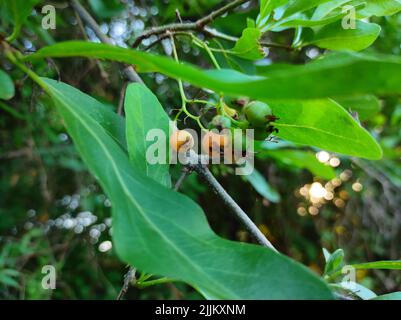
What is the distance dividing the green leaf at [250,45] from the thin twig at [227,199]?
0.27 meters

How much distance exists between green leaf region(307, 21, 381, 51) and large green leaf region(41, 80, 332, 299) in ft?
2.02

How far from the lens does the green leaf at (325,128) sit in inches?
33.3

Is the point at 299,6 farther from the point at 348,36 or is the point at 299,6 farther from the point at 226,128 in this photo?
the point at 226,128

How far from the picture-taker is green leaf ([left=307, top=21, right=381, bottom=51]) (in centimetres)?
107

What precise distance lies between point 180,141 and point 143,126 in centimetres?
7

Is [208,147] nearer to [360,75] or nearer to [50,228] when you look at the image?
[360,75]

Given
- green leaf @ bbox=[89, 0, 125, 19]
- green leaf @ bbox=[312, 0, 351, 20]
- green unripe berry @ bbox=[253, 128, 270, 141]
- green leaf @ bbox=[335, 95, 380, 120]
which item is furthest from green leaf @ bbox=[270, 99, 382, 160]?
green leaf @ bbox=[89, 0, 125, 19]

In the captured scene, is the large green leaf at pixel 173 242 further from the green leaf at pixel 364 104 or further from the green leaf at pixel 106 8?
the green leaf at pixel 106 8

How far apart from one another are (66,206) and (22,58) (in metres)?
1.81

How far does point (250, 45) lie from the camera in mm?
A: 1005

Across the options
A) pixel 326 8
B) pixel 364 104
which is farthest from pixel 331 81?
pixel 364 104

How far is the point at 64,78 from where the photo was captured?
1.88 meters

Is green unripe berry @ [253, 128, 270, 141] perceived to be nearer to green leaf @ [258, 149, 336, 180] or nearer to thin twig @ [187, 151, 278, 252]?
thin twig @ [187, 151, 278, 252]
